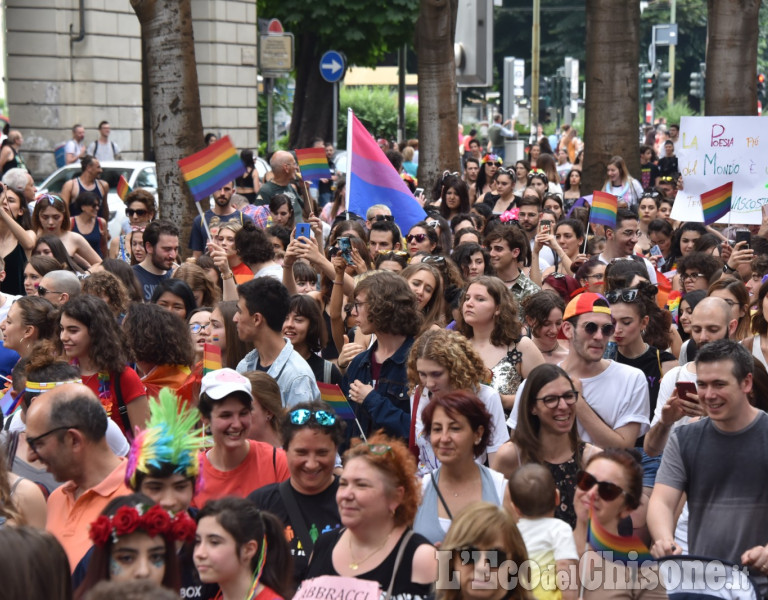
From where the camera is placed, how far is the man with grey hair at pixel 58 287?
820cm

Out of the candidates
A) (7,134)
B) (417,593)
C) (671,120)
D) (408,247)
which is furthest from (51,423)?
(671,120)

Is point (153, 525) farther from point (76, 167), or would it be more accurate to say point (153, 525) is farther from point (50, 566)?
point (76, 167)

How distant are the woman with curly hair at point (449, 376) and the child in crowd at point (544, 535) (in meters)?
0.97

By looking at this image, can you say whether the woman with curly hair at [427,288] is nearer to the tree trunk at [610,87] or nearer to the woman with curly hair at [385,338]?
the woman with curly hair at [385,338]

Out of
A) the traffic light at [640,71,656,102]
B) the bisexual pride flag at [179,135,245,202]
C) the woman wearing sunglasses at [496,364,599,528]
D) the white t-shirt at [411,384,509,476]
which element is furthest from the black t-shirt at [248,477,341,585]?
the traffic light at [640,71,656,102]

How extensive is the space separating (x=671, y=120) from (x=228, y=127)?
97.1 feet

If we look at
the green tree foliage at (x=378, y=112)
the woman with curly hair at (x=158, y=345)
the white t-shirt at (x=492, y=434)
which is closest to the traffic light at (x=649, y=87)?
the green tree foliage at (x=378, y=112)

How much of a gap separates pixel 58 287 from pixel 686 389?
4.07 metres

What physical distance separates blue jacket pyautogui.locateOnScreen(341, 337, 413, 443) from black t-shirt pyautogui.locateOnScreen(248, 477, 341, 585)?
109cm

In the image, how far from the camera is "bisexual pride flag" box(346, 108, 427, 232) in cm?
1176

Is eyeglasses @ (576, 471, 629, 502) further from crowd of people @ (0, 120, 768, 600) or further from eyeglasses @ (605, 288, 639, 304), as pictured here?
eyeglasses @ (605, 288, 639, 304)

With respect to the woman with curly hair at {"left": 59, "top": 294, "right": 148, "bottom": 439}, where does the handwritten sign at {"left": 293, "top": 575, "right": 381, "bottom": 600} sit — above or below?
below

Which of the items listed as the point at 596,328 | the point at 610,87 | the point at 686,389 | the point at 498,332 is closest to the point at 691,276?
the point at 498,332

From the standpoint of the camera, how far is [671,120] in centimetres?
5497
